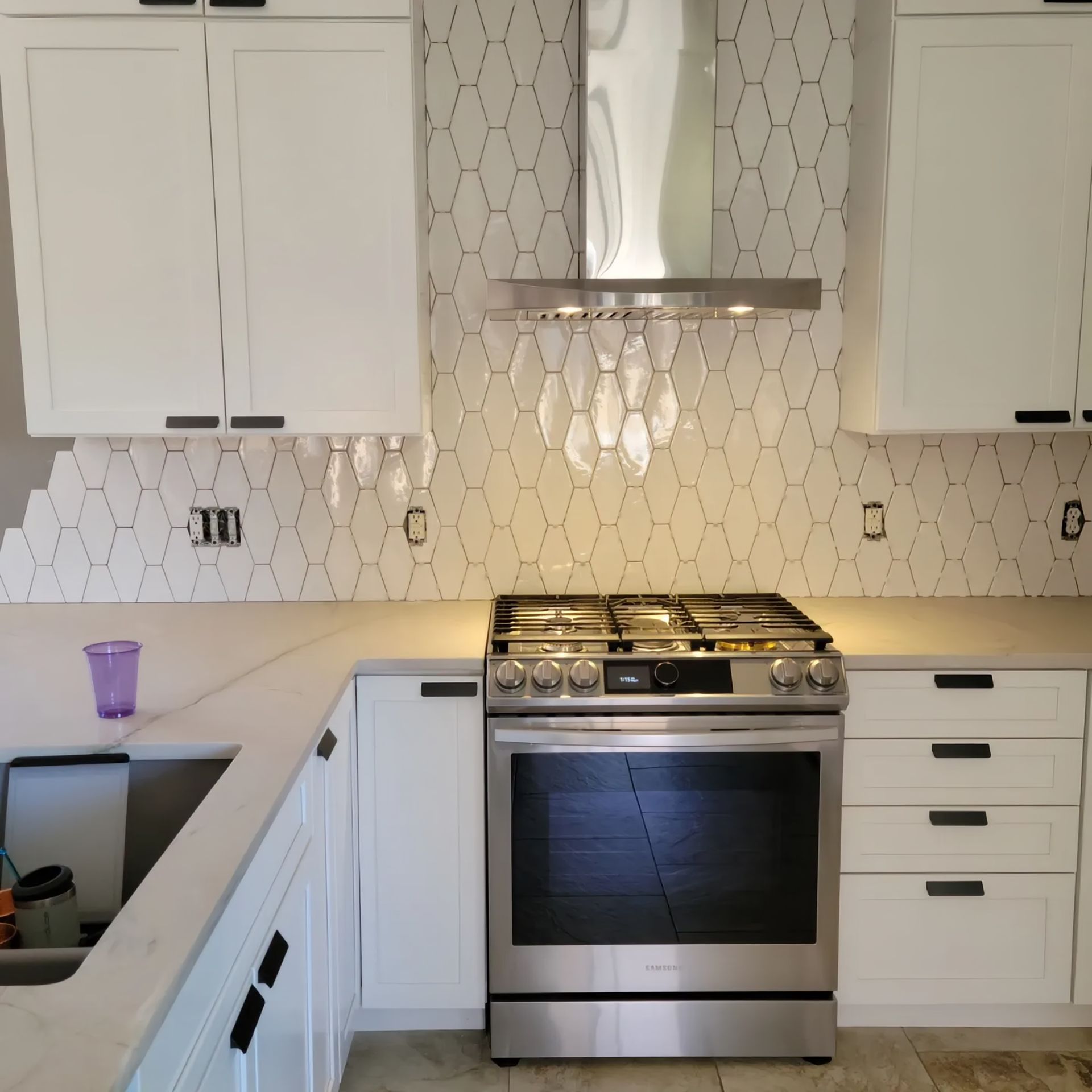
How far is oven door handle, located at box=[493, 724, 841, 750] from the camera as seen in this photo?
7.32 feet

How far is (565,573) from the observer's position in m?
2.93

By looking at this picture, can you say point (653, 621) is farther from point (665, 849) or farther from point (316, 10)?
point (316, 10)

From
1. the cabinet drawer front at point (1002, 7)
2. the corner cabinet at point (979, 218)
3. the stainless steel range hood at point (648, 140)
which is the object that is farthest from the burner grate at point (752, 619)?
the cabinet drawer front at point (1002, 7)

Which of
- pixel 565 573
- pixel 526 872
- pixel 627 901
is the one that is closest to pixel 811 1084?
pixel 627 901

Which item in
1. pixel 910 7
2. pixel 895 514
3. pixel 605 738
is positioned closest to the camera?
pixel 605 738

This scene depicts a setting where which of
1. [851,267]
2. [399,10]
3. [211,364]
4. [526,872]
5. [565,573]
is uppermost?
[399,10]

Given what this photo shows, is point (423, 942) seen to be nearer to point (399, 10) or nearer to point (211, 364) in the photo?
point (211, 364)

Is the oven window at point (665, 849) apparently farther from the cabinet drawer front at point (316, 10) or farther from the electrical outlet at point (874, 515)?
the cabinet drawer front at point (316, 10)

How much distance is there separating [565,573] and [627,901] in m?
0.98

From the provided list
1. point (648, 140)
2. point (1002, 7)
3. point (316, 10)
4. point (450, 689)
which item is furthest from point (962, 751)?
point (316, 10)

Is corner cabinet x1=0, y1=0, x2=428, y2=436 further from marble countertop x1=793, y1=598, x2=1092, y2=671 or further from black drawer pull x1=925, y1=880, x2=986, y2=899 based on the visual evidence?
black drawer pull x1=925, y1=880, x2=986, y2=899

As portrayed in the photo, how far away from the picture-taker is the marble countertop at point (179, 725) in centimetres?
93

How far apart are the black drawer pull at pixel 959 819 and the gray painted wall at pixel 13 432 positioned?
2556mm

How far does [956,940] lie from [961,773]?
16.7 inches
